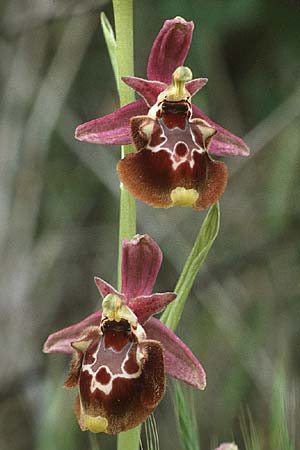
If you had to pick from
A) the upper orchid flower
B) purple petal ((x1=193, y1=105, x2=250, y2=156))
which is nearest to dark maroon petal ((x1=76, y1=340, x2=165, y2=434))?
the upper orchid flower

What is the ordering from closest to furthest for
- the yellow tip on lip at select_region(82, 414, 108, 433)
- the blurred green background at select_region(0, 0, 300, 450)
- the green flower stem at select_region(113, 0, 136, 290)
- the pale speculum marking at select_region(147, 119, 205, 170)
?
the yellow tip on lip at select_region(82, 414, 108, 433)
the pale speculum marking at select_region(147, 119, 205, 170)
the green flower stem at select_region(113, 0, 136, 290)
the blurred green background at select_region(0, 0, 300, 450)

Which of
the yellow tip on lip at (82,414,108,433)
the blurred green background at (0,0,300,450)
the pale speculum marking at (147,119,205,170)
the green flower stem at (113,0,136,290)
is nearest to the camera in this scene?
the yellow tip on lip at (82,414,108,433)

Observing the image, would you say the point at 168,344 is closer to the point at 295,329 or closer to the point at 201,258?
the point at 201,258

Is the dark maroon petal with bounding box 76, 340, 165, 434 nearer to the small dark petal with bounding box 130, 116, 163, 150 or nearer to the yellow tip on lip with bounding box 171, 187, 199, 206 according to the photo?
the yellow tip on lip with bounding box 171, 187, 199, 206

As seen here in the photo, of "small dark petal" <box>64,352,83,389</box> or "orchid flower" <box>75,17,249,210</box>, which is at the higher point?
"orchid flower" <box>75,17,249,210</box>

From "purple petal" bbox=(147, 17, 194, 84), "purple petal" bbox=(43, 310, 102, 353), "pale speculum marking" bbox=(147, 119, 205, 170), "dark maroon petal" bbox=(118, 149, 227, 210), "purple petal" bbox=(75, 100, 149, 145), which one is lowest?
"purple petal" bbox=(43, 310, 102, 353)

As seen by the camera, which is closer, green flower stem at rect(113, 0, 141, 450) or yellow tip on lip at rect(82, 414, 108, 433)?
yellow tip on lip at rect(82, 414, 108, 433)

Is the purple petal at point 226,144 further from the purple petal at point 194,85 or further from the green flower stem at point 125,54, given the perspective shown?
the green flower stem at point 125,54

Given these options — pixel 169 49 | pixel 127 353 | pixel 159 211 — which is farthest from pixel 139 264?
pixel 159 211
